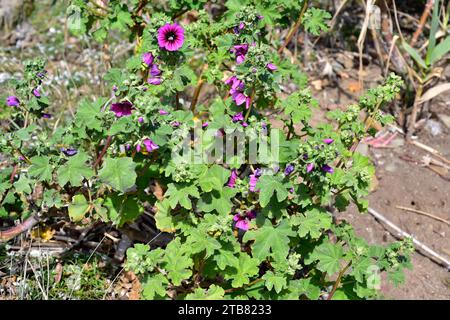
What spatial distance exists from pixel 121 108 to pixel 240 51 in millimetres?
625

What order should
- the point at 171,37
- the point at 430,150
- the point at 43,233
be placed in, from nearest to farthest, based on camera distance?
the point at 171,37 → the point at 43,233 → the point at 430,150

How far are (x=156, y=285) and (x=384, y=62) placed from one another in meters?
3.10

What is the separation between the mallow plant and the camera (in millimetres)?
2553

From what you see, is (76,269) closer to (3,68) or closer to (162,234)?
(162,234)

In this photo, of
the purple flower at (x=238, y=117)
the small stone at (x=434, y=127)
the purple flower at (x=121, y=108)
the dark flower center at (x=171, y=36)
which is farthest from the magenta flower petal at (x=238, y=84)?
the small stone at (x=434, y=127)

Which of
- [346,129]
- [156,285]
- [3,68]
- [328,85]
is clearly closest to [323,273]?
[346,129]

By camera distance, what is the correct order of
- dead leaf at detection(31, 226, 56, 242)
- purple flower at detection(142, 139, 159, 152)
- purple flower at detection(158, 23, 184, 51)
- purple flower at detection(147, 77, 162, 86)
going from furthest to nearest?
1. dead leaf at detection(31, 226, 56, 242)
2. purple flower at detection(147, 77, 162, 86)
3. purple flower at detection(158, 23, 184, 51)
4. purple flower at detection(142, 139, 159, 152)

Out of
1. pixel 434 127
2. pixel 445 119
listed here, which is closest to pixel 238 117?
pixel 434 127

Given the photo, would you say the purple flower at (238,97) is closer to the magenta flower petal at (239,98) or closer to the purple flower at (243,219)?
the magenta flower petal at (239,98)

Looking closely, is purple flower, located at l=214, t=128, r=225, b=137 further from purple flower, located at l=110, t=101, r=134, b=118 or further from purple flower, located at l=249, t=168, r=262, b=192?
purple flower, located at l=110, t=101, r=134, b=118

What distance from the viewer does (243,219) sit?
2.83 m

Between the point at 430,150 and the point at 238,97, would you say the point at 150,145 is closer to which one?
the point at 238,97

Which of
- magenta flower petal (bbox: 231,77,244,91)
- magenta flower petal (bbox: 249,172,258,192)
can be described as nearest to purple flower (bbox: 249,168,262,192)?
magenta flower petal (bbox: 249,172,258,192)

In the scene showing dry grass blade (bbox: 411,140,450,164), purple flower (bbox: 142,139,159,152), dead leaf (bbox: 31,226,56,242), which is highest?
purple flower (bbox: 142,139,159,152)
